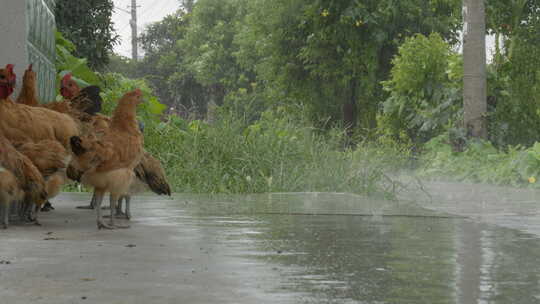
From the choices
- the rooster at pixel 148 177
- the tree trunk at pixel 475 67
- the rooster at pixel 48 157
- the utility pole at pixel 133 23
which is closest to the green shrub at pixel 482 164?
the tree trunk at pixel 475 67

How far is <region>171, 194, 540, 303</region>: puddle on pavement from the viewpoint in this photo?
16.5ft

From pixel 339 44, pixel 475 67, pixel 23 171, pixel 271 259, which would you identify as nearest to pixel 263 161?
pixel 23 171

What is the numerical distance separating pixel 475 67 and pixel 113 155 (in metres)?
13.7

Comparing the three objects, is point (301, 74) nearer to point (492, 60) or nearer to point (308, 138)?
point (492, 60)

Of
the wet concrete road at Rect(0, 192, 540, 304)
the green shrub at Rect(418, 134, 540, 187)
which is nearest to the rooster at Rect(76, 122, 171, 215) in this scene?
the wet concrete road at Rect(0, 192, 540, 304)

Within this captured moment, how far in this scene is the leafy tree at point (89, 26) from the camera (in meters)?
23.7

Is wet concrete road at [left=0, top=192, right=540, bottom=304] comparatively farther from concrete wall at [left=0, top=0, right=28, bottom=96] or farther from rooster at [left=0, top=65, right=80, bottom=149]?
concrete wall at [left=0, top=0, right=28, bottom=96]

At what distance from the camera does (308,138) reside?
14531 millimetres

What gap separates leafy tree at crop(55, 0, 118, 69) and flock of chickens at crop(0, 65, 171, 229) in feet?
49.8

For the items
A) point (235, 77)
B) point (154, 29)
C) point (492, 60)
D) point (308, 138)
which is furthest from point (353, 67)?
point (154, 29)

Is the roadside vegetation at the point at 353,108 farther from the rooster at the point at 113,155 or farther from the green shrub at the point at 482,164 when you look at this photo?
the rooster at the point at 113,155

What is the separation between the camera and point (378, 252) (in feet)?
21.5

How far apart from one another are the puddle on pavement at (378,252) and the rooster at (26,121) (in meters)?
1.41

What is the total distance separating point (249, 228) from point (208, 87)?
62.6 metres
